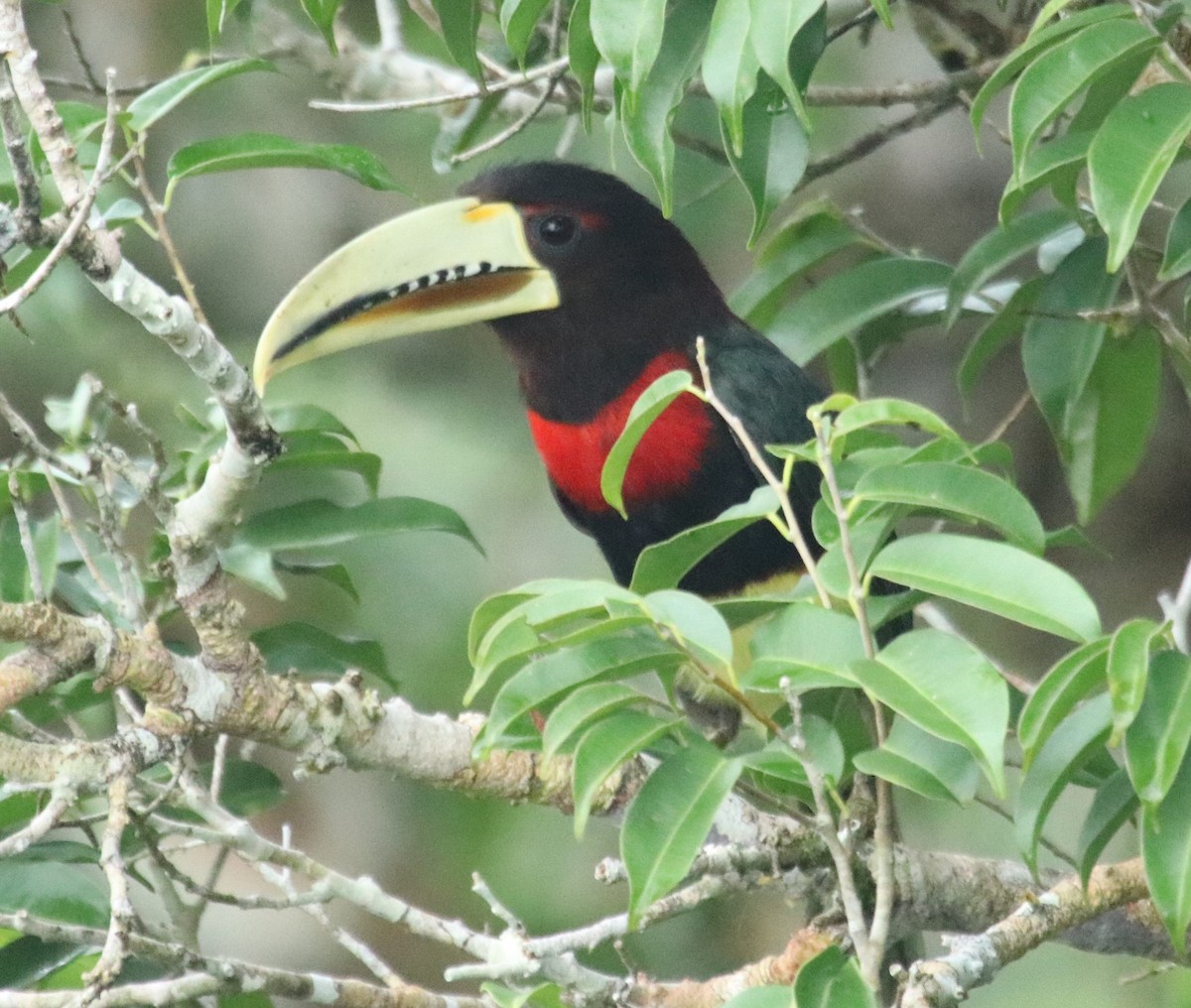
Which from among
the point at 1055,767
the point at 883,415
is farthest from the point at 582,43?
the point at 1055,767

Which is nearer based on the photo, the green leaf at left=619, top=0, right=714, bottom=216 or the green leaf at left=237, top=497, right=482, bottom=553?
the green leaf at left=619, top=0, right=714, bottom=216

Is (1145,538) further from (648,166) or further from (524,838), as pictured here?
(648,166)

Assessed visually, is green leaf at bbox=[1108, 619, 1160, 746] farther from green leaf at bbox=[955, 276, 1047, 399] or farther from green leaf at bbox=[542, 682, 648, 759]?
green leaf at bbox=[955, 276, 1047, 399]

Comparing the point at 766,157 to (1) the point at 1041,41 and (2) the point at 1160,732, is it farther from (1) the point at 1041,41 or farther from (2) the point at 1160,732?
(2) the point at 1160,732

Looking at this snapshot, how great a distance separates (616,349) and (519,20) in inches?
33.2

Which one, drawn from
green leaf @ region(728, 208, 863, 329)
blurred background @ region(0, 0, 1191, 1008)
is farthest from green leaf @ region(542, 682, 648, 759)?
blurred background @ region(0, 0, 1191, 1008)

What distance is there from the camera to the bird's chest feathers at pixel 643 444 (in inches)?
89.7

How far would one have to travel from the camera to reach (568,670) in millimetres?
1183

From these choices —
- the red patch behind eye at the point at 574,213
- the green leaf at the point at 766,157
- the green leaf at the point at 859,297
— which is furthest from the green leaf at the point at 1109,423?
the red patch behind eye at the point at 574,213

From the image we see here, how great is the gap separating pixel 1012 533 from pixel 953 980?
1.14 feet

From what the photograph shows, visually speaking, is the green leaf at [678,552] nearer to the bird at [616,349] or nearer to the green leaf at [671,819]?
the green leaf at [671,819]

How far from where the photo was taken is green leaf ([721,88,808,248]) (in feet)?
5.38

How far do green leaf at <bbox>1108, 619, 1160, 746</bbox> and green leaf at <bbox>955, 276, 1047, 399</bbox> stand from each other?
0.91 meters

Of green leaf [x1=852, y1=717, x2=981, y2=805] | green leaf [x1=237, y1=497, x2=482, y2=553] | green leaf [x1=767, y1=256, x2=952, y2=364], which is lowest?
green leaf [x1=852, y1=717, x2=981, y2=805]
